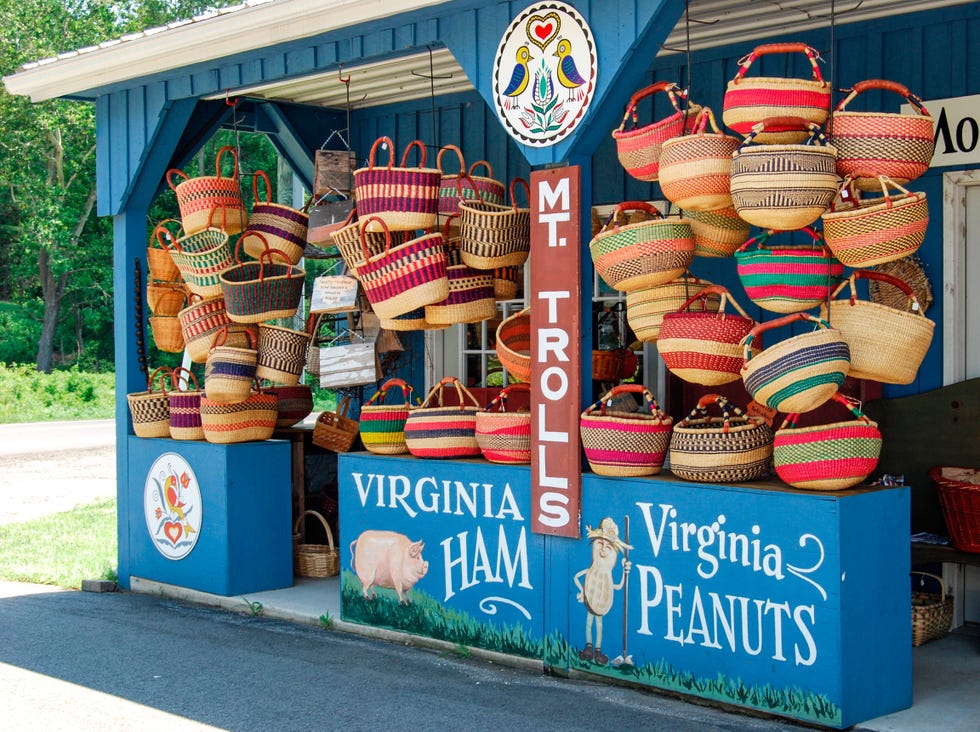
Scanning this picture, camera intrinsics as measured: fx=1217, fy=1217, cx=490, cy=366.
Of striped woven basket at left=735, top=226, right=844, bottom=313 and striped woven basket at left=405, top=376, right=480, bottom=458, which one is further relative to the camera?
striped woven basket at left=405, top=376, right=480, bottom=458

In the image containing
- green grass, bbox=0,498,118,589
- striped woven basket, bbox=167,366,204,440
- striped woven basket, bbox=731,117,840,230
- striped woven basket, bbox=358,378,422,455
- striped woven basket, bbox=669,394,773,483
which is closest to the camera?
striped woven basket, bbox=731,117,840,230

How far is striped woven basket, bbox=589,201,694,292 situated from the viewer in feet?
18.4

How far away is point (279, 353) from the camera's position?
7.83 meters

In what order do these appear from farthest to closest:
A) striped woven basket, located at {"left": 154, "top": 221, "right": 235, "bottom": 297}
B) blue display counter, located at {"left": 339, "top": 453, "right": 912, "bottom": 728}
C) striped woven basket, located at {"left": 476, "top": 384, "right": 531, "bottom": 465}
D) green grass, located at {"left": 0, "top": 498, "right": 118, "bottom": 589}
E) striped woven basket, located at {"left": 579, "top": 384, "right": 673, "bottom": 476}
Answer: green grass, located at {"left": 0, "top": 498, "right": 118, "bottom": 589} → striped woven basket, located at {"left": 154, "top": 221, "right": 235, "bottom": 297} → striped woven basket, located at {"left": 476, "top": 384, "right": 531, "bottom": 465} → striped woven basket, located at {"left": 579, "top": 384, "right": 673, "bottom": 476} → blue display counter, located at {"left": 339, "top": 453, "right": 912, "bottom": 728}

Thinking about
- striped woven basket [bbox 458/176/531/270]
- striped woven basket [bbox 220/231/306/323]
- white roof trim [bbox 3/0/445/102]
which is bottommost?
striped woven basket [bbox 220/231/306/323]

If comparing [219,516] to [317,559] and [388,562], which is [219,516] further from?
[388,562]

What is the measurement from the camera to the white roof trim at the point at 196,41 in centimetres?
668

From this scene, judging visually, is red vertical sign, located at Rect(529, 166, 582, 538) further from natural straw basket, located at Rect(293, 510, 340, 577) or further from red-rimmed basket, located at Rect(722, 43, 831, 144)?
natural straw basket, located at Rect(293, 510, 340, 577)

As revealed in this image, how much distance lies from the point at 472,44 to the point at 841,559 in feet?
10.4

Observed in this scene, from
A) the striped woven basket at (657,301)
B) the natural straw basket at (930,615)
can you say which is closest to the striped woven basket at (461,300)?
the striped woven basket at (657,301)

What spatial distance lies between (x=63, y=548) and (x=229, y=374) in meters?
3.65

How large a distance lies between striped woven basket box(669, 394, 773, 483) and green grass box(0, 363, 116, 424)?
22.8m

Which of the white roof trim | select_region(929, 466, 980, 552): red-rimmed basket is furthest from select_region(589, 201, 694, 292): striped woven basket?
select_region(929, 466, 980, 552): red-rimmed basket

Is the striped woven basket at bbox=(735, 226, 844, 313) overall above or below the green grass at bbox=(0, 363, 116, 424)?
above
